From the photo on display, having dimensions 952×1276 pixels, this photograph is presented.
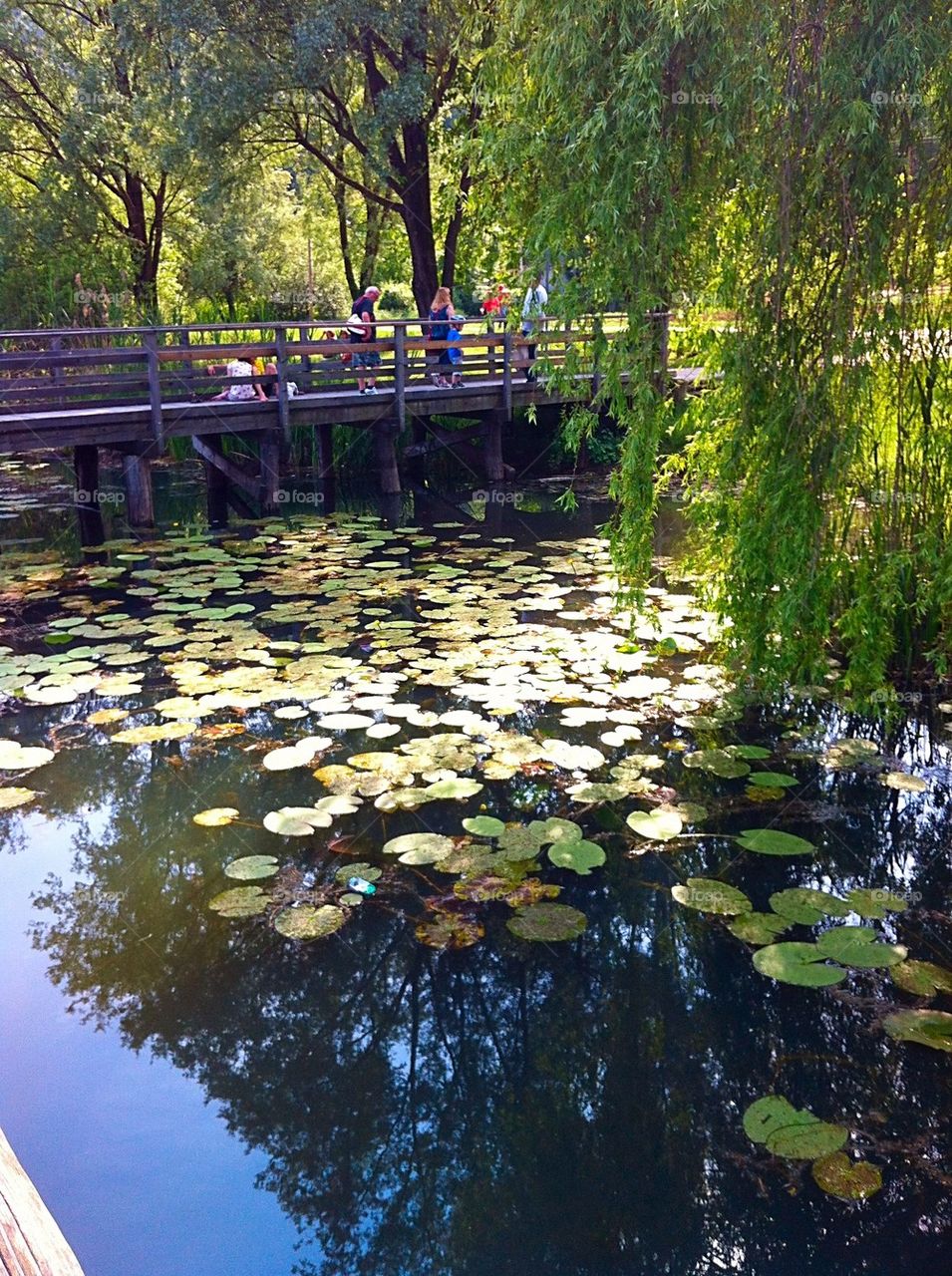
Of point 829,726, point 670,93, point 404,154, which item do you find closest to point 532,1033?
point 829,726

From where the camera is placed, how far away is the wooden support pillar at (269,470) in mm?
10797

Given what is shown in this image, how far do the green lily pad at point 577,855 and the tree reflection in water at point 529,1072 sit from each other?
0.26 ft

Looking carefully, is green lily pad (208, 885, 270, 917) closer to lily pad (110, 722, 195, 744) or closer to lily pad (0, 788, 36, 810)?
lily pad (0, 788, 36, 810)

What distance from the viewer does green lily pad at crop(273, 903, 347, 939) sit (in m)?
3.63

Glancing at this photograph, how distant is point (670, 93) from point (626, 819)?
9.16 feet

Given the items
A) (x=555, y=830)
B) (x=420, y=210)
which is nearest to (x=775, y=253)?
(x=555, y=830)

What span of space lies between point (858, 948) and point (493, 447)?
33.0ft

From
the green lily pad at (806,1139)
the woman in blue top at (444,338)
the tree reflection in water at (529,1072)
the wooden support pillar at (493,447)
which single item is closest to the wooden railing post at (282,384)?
the woman in blue top at (444,338)

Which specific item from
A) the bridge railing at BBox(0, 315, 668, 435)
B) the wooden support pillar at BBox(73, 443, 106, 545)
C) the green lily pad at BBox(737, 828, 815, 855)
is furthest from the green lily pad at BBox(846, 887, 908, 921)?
the wooden support pillar at BBox(73, 443, 106, 545)

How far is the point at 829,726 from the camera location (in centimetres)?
533

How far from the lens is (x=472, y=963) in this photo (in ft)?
11.5

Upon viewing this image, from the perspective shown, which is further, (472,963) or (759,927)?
(759,927)

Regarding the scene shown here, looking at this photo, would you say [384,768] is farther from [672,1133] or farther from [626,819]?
[672,1133]

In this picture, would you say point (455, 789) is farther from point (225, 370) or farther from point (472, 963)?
point (225, 370)
